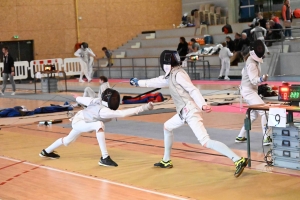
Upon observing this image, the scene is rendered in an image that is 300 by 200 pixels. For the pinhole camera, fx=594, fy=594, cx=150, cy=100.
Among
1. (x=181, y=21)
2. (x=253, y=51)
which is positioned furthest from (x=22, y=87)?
(x=253, y=51)

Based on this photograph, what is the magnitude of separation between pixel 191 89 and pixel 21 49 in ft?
74.0

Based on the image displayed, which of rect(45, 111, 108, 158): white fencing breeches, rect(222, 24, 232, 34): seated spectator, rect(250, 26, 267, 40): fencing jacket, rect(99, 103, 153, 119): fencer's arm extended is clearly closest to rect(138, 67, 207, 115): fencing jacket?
rect(99, 103, 153, 119): fencer's arm extended

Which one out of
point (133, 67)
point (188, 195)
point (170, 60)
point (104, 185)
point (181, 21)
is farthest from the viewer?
point (181, 21)

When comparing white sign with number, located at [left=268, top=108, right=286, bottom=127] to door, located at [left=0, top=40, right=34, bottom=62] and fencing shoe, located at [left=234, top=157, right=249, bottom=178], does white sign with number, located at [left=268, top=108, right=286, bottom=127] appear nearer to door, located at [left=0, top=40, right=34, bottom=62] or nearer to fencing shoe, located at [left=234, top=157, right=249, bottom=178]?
fencing shoe, located at [left=234, top=157, right=249, bottom=178]

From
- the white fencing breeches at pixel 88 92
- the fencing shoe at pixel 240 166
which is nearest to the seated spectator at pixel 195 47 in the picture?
the white fencing breeches at pixel 88 92

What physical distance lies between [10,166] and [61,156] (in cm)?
83

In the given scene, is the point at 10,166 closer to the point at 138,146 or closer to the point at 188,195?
the point at 138,146

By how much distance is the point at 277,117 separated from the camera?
7.00 meters

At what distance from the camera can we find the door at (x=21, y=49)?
2812 cm

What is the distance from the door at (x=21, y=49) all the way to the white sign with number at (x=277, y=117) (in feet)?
74.1

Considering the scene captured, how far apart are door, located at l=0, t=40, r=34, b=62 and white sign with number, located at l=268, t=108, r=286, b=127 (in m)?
22.6

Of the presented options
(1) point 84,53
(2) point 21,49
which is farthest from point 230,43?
(2) point 21,49

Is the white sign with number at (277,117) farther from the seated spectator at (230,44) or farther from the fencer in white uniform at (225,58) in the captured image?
the seated spectator at (230,44)

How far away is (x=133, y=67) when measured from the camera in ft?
88.1
